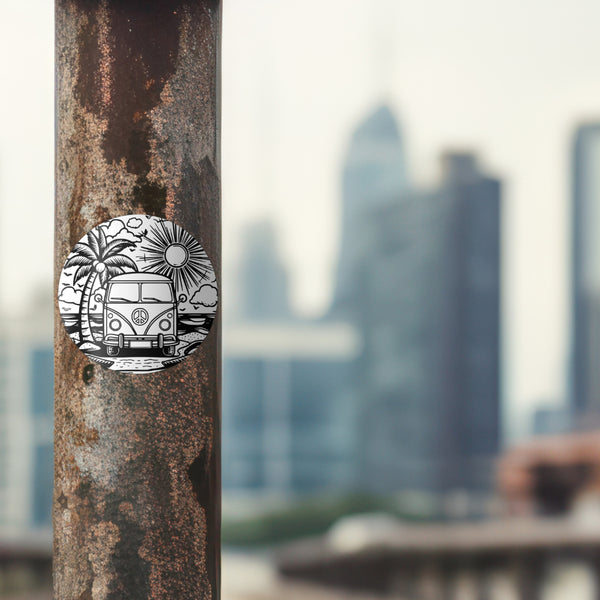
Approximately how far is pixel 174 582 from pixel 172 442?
0.31m

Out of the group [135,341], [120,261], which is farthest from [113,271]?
[135,341]

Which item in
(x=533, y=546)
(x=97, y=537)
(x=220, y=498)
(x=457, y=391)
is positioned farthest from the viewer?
(x=457, y=391)

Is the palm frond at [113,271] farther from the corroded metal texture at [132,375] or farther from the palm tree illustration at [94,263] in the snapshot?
the corroded metal texture at [132,375]

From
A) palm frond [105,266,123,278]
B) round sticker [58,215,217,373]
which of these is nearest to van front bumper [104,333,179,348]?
round sticker [58,215,217,373]

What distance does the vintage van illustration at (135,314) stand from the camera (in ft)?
5.74

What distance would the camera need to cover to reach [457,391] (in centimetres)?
3856

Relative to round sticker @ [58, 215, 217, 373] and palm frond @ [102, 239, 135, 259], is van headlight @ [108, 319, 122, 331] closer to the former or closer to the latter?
round sticker @ [58, 215, 217, 373]

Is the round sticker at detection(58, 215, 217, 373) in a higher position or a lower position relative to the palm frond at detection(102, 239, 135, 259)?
lower

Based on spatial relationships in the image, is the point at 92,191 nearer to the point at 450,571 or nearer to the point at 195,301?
the point at 195,301

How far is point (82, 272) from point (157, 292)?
0.18 metres

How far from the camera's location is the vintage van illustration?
1.75 m

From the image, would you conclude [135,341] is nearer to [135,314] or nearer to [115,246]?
[135,314]

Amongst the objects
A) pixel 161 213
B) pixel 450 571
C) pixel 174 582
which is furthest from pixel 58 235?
pixel 450 571

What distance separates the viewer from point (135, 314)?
5.74 feet
